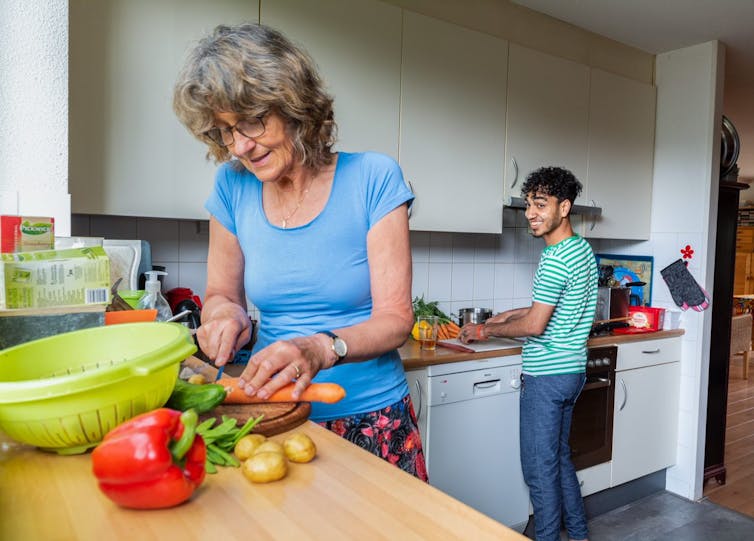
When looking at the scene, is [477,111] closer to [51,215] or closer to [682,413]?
[51,215]

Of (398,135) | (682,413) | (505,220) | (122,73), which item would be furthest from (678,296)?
(122,73)

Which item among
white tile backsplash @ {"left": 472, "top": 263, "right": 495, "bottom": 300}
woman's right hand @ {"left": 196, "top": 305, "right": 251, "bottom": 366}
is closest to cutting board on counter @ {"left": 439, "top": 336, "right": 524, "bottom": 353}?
white tile backsplash @ {"left": 472, "top": 263, "right": 495, "bottom": 300}

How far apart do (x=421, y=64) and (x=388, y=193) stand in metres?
1.37

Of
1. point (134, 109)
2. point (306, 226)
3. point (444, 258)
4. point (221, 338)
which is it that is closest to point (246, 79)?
point (306, 226)

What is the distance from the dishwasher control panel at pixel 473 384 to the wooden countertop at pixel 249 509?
138 centimetres

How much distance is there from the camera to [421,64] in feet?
7.40

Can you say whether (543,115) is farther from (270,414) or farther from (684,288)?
(270,414)

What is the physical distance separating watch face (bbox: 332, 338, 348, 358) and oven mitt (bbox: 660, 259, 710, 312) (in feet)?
8.46

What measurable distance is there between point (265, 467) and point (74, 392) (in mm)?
219

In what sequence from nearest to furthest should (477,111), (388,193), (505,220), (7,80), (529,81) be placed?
1. (388,193)
2. (7,80)
3. (477,111)
4. (529,81)
5. (505,220)

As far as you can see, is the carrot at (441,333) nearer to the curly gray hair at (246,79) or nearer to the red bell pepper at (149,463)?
the curly gray hair at (246,79)

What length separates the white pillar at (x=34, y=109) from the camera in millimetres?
1332

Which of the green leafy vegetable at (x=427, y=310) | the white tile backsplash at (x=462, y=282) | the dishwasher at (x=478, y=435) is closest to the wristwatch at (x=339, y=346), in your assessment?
the dishwasher at (x=478, y=435)

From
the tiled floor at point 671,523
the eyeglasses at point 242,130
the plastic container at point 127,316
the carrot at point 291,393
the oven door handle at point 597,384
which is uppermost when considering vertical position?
the eyeglasses at point 242,130
